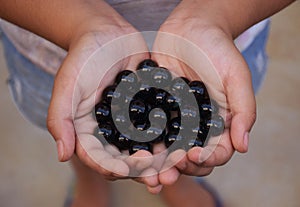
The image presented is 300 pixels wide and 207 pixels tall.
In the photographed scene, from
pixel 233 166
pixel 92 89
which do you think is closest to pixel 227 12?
pixel 92 89

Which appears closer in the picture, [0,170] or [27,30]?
[27,30]

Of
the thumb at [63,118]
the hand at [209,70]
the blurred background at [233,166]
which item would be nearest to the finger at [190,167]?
the hand at [209,70]

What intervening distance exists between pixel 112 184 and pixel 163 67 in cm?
50

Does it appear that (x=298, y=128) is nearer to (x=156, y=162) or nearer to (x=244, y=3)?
(x=244, y=3)

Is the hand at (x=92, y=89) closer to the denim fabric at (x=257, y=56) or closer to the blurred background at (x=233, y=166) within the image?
the denim fabric at (x=257, y=56)

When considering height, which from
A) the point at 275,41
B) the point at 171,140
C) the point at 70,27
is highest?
the point at 70,27

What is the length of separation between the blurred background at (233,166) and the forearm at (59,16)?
21.8 inches

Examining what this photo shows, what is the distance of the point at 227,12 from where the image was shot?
79cm

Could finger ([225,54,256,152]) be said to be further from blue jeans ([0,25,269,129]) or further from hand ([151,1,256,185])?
blue jeans ([0,25,269,129])

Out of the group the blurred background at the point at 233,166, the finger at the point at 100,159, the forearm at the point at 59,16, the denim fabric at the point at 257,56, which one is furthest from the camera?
the blurred background at the point at 233,166

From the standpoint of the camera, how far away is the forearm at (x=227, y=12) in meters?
0.78

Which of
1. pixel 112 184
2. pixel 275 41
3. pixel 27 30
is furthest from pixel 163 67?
pixel 275 41

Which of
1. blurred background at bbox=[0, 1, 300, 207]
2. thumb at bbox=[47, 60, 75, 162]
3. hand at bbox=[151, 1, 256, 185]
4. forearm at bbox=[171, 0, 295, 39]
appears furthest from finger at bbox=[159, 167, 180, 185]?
blurred background at bbox=[0, 1, 300, 207]

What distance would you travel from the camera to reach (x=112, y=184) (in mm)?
1229
